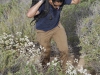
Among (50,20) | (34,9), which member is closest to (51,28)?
(50,20)

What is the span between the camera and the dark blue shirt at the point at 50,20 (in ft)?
14.7

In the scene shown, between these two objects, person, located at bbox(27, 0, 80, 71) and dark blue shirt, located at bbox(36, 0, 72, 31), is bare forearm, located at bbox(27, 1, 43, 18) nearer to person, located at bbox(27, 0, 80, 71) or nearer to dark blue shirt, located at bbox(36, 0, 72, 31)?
person, located at bbox(27, 0, 80, 71)

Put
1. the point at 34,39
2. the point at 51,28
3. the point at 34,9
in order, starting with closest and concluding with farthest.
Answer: the point at 34,9 → the point at 51,28 → the point at 34,39

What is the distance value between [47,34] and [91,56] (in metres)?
0.84

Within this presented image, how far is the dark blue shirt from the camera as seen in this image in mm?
4477

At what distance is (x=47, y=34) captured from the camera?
474 centimetres

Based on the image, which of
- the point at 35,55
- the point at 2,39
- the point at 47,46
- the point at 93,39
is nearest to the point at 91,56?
the point at 93,39

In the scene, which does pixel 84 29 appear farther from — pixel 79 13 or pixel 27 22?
pixel 27 22

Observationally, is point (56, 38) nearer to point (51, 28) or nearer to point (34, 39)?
point (51, 28)

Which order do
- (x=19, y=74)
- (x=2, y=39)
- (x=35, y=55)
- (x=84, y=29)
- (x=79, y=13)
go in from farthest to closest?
(x=79, y=13) < (x=84, y=29) < (x=2, y=39) < (x=35, y=55) < (x=19, y=74)

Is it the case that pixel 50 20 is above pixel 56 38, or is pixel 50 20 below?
above

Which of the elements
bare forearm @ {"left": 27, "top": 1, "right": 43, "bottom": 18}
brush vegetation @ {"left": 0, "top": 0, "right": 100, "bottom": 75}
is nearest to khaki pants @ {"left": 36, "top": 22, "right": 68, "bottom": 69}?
brush vegetation @ {"left": 0, "top": 0, "right": 100, "bottom": 75}

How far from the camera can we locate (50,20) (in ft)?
14.9

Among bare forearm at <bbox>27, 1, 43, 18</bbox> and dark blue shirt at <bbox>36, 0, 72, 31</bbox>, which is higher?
bare forearm at <bbox>27, 1, 43, 18</bbox>
